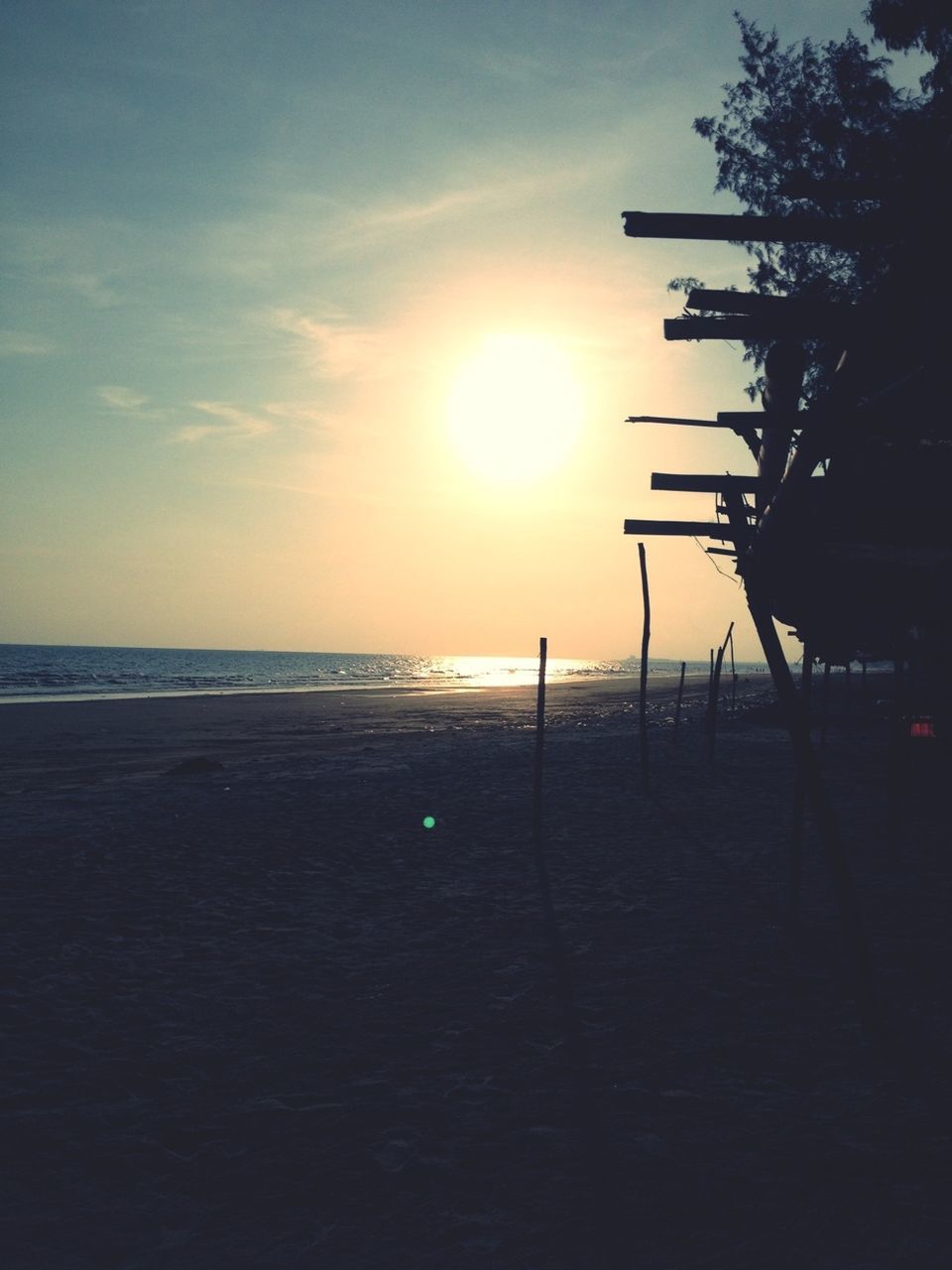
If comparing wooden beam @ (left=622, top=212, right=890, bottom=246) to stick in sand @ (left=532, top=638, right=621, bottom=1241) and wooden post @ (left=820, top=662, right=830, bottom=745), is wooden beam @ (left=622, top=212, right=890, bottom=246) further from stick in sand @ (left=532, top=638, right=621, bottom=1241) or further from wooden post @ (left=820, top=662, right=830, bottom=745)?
wooden post @ (left=820, top=662, right=830, bottom=745)

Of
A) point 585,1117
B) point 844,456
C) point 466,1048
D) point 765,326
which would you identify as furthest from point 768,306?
point 466,1048

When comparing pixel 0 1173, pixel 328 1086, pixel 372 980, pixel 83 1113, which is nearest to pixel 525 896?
pixel 372 980

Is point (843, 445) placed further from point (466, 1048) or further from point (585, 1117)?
point (466, 1048)

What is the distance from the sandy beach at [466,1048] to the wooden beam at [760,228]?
4094mm

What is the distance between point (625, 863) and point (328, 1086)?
20.2 ft

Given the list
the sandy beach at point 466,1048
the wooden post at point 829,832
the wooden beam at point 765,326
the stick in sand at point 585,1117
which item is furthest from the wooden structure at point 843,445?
the stick in sand at point 585,1117

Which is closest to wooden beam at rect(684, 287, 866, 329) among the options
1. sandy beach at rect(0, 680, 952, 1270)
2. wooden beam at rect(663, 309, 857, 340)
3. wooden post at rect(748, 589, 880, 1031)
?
wooden beam at rect(663, 309, 857, 340)

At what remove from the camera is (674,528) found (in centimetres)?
955

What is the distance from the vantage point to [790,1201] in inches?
155

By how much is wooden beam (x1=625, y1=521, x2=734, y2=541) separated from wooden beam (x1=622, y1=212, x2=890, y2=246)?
A: 213 inches

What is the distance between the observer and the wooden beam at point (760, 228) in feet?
11.4

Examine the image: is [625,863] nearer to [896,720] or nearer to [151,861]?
[896,720]

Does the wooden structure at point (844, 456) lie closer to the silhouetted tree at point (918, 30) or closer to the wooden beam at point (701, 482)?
the wooden beam at point (701, 482)

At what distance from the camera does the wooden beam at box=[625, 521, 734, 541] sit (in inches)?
362
